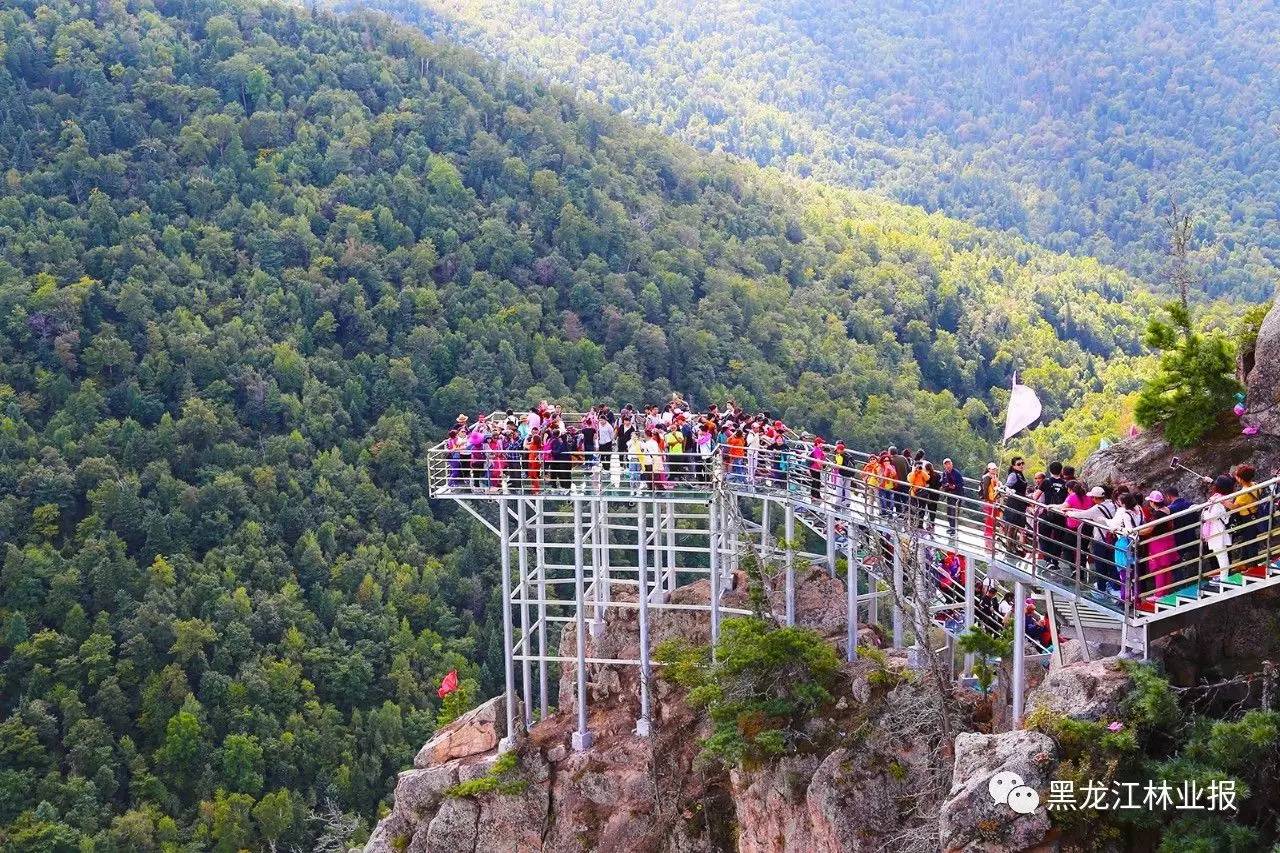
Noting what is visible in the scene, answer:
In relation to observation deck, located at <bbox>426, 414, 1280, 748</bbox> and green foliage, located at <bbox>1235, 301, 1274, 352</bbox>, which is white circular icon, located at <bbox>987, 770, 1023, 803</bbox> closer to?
observation deck, located at <bbox>426, 414, 1280, 748</bbox>

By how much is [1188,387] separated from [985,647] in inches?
273

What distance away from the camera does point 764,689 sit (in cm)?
3344

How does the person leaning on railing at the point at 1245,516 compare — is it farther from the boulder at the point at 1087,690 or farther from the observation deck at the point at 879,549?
the boulder at the point at 1087,690

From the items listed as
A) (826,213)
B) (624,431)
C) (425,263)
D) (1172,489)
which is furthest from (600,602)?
(826,213)

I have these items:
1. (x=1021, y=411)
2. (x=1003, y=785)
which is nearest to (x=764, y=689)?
(x=1021, y=411)

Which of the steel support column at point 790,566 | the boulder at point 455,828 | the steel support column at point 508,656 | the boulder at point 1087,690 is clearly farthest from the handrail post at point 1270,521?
the boulder at point 455,828

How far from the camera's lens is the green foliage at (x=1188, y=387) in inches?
1220

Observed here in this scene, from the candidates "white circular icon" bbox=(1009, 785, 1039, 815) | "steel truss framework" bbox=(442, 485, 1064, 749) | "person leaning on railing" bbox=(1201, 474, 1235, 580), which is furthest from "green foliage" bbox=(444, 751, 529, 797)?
"person leaning on railing" bbox=(1201, 474, 1235, 580)

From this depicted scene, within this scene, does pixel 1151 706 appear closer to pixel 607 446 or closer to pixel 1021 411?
pixel 1021 411

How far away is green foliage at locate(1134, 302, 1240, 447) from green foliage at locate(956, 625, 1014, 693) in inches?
209

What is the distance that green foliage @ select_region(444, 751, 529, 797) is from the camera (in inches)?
1490

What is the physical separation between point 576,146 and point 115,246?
49274 mm

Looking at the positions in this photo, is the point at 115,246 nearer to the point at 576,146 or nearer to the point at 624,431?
the point at 576,146

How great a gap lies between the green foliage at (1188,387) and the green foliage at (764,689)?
821cm
